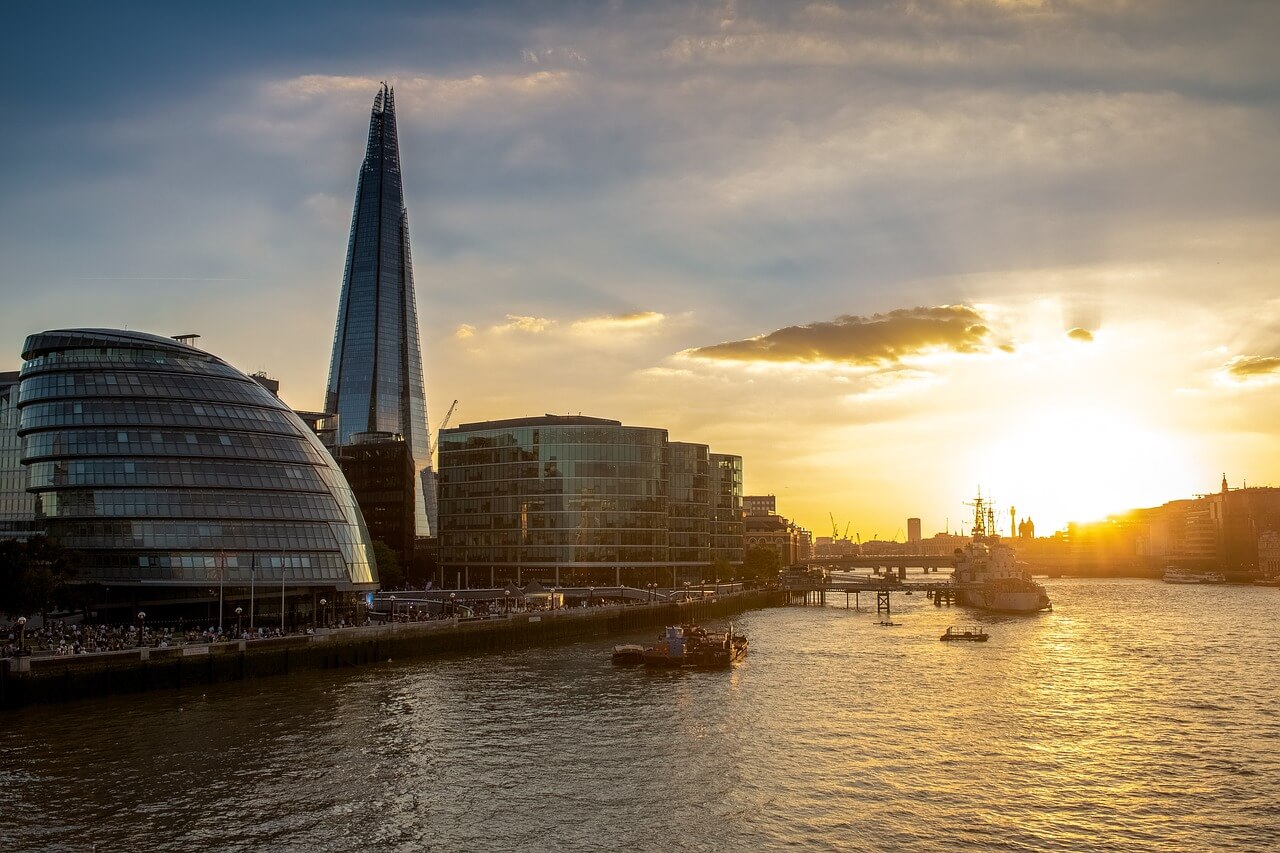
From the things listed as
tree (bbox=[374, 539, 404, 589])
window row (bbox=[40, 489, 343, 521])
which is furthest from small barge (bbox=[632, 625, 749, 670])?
tree (bbox=[374, 539, 404, 589])

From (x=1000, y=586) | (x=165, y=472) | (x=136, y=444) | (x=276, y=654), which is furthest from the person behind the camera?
(x=1000, y=586)

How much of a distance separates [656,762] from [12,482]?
7907cm

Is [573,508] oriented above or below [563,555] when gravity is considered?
above

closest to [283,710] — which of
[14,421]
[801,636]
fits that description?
[14,421]

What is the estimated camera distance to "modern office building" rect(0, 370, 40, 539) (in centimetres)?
9744

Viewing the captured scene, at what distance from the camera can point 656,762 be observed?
50.2m

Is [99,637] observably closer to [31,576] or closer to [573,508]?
[31,576]

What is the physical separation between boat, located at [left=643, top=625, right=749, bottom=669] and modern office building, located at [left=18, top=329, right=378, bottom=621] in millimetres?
31577

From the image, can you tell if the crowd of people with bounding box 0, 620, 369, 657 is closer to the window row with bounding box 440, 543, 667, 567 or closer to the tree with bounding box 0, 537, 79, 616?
the tree with bounding box 0, 537, 79, 616

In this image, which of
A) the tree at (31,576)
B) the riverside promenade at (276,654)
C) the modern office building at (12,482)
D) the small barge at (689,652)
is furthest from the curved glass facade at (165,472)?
the small barge at (689,652)

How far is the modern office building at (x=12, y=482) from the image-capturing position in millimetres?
97444

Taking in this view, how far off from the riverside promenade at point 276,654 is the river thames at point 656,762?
2.00 m

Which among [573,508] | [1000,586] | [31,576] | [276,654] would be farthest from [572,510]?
[31,576]

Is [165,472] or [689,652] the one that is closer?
[689,652]
